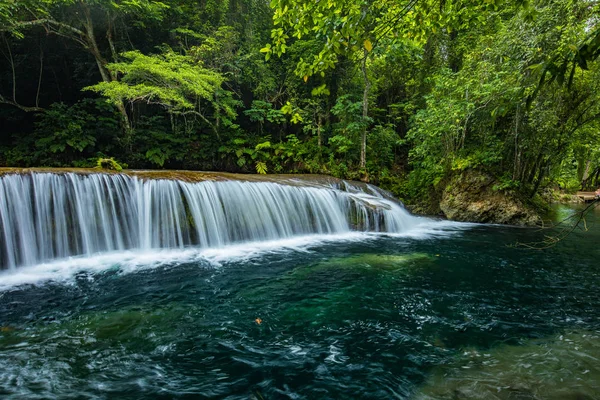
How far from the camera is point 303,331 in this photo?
352 centimetres

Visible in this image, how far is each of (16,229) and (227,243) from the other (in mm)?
4125

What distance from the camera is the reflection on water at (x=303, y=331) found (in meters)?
2.60

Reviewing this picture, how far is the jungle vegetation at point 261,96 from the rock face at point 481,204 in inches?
19.2

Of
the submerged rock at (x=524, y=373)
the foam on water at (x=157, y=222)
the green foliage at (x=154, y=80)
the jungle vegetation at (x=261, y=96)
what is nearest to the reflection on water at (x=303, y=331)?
the submerged rock at (x=524, y=373)

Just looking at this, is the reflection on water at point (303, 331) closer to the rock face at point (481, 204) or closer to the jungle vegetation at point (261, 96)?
the jungle vegetation at point (261, 96)

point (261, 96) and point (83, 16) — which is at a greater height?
point (83, 16)

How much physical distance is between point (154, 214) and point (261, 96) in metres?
10.5

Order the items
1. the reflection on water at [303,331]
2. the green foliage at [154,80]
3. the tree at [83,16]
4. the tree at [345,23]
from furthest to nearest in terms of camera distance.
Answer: the tree at [83,16]
the green foliage at [154,80]
the reflection on water at [303,331]
the tree at [345,23]

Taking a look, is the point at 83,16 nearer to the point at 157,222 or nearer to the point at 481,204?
the point at 157,222

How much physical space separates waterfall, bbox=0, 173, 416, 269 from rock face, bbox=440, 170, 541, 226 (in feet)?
9.68

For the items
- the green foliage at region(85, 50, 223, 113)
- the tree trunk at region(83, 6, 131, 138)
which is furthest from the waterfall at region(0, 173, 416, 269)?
the tree trunk at region(83, 6, 131, 138)

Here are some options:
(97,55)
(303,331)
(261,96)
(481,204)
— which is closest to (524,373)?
(303,331)

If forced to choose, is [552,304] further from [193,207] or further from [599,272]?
[193,207]

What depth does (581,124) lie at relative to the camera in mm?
9523
